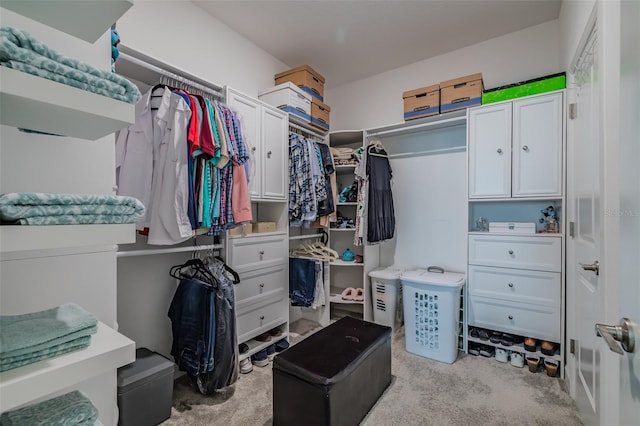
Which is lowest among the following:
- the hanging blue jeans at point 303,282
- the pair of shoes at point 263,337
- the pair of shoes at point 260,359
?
the pair of shoes at point 260,359

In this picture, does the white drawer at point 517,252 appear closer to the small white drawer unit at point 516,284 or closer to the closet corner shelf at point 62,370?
the small white drawer unit at point 516,284

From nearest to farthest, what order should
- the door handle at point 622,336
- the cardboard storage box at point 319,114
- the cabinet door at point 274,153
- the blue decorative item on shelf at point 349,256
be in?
the door handle at point 622,336 < the cabinet door at point 274,153 < the cardboard storage box at point 319,114 < the blue decorative item on shelf at point 349,256

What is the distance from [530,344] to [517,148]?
1.52 meters

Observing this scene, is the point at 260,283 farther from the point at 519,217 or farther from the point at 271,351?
the point at 519,217

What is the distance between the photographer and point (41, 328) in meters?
0.60

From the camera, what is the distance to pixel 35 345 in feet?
1.83

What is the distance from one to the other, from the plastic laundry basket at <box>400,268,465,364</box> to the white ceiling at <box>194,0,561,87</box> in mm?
2193

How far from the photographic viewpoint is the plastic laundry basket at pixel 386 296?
9.27ft

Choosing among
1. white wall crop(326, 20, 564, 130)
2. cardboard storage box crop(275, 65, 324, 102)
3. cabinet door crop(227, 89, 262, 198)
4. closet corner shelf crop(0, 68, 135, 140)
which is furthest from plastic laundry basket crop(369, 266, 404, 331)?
closet corner shelf crop(0, 68, 135, 140)

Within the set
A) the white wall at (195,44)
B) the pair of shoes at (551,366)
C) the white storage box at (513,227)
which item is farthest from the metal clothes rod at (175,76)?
the pair of shoes at (551,366)

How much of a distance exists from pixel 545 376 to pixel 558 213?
1243 mm

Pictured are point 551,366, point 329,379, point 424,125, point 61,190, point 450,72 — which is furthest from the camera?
point 450,72

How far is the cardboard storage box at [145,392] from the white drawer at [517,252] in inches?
94.1

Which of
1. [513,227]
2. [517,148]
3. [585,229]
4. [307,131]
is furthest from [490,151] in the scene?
[307,131]
